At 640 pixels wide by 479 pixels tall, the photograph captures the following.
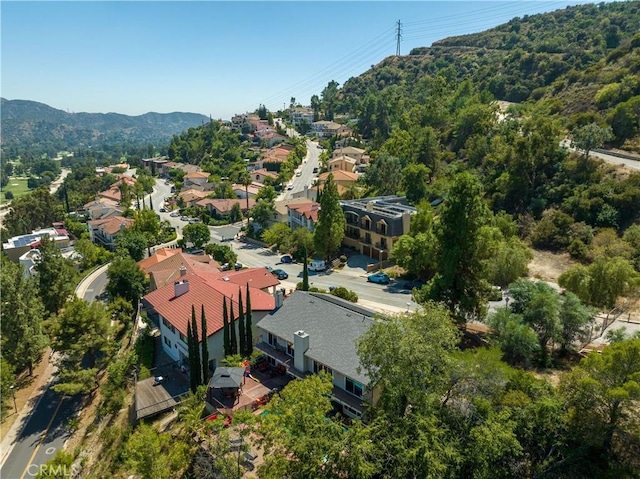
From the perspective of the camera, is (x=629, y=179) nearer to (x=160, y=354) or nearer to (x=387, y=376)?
(x=387, y=376)

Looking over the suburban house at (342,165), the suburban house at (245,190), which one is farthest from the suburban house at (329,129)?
the suburban house at (245,190)

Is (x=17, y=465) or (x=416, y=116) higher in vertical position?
(x=416, y=116)

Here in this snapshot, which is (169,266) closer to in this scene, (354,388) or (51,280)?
(51,280)

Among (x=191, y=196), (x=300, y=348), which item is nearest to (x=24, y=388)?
(x=300, y=348)

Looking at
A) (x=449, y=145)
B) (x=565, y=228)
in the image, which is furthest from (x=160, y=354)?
(x=449, y=145)

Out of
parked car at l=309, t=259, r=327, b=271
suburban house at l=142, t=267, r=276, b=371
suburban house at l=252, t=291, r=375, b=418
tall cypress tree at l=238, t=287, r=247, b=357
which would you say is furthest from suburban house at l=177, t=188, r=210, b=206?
suburban house at l=252, t=291, r=375, b=418

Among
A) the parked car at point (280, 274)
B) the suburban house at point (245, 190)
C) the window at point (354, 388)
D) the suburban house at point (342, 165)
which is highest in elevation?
the suburban house at point (342, 165)

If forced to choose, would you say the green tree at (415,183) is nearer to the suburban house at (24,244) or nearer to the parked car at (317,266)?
the parked car at (317,266)

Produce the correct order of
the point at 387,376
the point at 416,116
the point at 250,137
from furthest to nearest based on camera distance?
the point at 250,137
the point at 416,116
the point at 387,376
